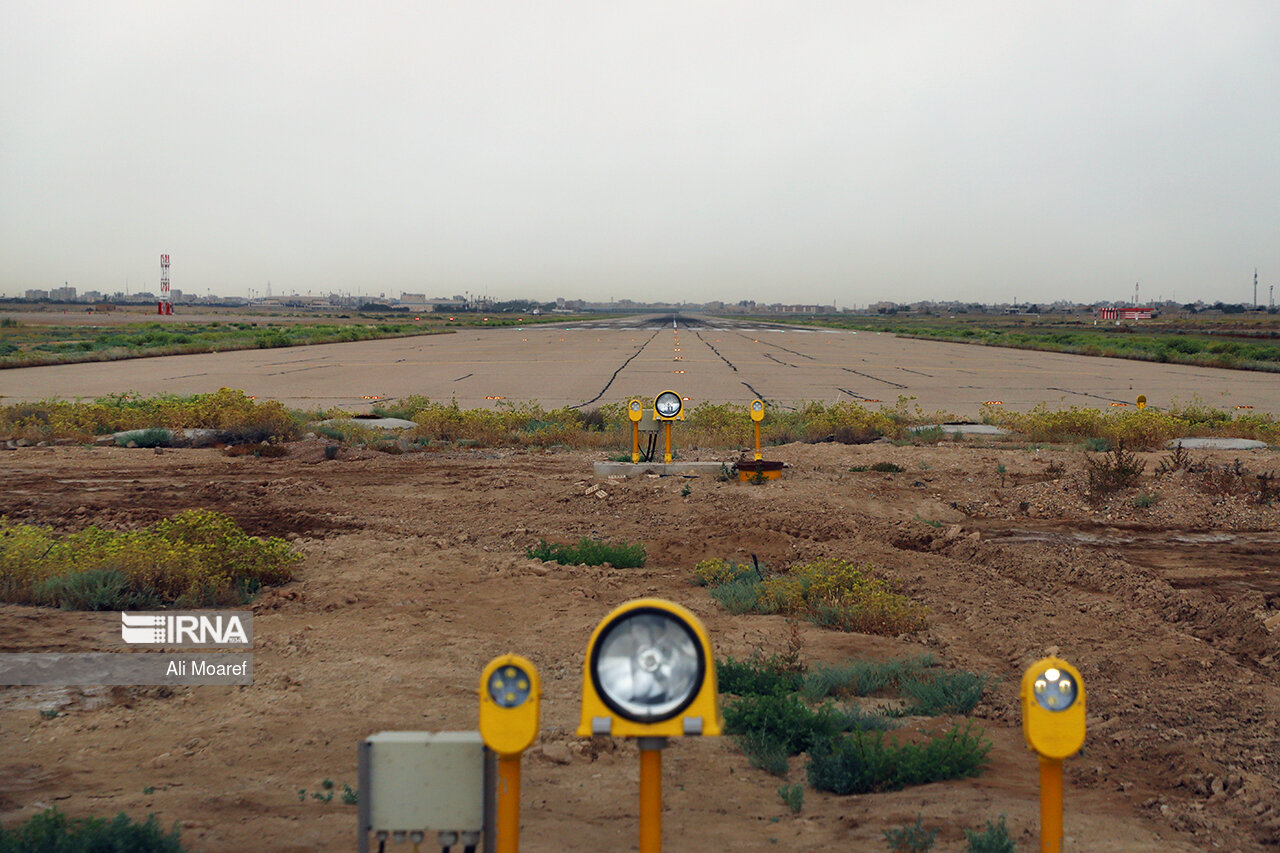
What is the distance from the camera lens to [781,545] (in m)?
9.31

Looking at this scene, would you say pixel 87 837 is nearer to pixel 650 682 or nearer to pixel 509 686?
pixel 509 686

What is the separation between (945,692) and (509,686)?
12.3ft

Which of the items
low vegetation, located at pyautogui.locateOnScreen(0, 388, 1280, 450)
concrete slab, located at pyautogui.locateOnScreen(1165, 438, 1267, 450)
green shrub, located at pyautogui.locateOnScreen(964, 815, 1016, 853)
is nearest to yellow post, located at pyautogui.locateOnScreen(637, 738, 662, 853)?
green shrub, located at pyautogui.locateOnScreen(964, 815, 1016, 853)

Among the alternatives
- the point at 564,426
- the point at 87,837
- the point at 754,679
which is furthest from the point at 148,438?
the point at 87,837

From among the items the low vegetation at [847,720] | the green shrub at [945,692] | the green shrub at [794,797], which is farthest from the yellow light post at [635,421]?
the green shrub at [794,797]

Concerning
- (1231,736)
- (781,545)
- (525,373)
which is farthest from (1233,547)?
(525,373)

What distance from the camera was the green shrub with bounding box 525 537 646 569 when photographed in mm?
8531

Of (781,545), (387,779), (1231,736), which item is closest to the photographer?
(387,779)

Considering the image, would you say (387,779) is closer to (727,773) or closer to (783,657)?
(727,773)

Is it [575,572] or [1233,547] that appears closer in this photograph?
[575,572]

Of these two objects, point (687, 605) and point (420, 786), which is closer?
point (420, 786)

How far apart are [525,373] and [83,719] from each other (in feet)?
90.6

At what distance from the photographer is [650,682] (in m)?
2.62

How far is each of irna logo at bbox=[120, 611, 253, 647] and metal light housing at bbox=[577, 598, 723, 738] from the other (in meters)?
4.52
